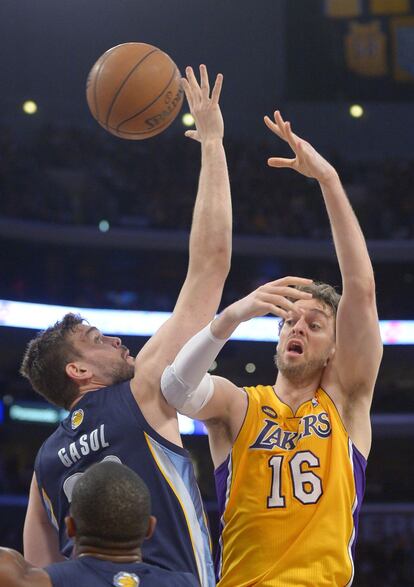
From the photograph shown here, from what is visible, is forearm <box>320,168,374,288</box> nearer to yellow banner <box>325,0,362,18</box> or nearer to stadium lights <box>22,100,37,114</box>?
yellow banner <box>325,0,362,18</box>

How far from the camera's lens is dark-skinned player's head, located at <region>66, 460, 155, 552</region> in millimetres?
2502

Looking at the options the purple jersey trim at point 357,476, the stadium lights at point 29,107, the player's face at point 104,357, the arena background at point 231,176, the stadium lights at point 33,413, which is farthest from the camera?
the stadium lights at point 29,107

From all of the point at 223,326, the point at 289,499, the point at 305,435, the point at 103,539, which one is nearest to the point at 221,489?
the point at 289,499

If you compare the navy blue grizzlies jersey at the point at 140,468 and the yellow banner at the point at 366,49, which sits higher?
the yellow banner at the point at 366,49

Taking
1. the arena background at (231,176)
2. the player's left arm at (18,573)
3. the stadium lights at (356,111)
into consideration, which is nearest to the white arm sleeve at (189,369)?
the player's left arm at (18,573)

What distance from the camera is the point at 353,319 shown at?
157 inches

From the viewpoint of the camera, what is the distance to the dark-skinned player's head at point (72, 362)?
3.66 m

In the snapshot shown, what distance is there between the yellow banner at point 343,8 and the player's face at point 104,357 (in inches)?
748

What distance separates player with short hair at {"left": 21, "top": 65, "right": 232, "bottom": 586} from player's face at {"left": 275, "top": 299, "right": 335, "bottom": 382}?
672mm

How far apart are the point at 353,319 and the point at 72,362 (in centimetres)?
128

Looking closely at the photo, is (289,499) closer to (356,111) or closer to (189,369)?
→ (189,369)

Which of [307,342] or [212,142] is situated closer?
[212,142]

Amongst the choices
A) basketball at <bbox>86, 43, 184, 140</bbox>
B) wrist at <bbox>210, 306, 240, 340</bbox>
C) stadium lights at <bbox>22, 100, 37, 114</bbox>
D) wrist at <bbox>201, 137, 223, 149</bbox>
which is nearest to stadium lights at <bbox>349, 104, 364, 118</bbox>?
stadium lights at <bbox>22, 100, 37, 114</bbox>

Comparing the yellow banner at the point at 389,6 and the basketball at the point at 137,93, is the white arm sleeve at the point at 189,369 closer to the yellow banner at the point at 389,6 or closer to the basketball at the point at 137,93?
the basketball at the point at 137,93
